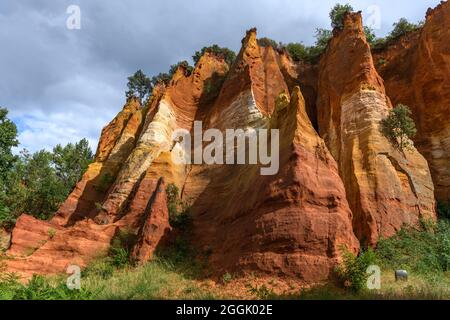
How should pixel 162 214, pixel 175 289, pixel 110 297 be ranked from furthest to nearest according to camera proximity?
pixel 162 214 → pixel 175 289 → pixel 110 297

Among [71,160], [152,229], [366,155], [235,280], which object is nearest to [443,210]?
[366,155]

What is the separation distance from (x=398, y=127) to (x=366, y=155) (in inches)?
101

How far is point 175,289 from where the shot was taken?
12266mm

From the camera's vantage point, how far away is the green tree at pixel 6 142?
19.8 metres

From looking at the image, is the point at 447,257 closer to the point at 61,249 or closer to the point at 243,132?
the point at 243,132

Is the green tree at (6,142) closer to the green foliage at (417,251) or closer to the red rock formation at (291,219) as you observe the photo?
the red rock formation at (291,219)

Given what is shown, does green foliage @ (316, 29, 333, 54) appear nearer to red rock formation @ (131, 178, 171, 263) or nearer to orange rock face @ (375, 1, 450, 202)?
orange rock face @ (375, 1, 450, 202)

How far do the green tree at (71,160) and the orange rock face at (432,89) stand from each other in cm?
2920

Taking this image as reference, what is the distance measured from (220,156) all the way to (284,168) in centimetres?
819

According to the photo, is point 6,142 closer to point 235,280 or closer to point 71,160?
point 235,280

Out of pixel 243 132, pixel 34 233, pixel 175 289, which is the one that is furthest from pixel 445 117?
pixel 34 233

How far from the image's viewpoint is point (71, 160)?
3884cm

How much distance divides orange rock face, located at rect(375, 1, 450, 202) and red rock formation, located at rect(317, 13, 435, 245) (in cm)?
246

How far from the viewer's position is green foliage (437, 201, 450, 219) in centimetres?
1842
